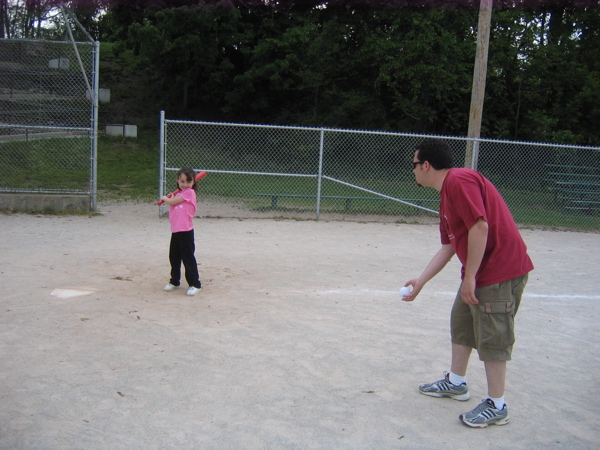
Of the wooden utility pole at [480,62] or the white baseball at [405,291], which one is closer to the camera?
the white baseball at [405,291]

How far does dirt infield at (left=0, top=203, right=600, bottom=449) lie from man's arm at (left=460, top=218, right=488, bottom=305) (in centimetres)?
86

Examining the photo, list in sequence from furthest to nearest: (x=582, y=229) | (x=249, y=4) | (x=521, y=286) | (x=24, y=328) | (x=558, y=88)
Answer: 1. (x=249, y=4)
2. (x=558, y=88)
3. (x=582, y=229)
4. (x=24, y=328)
5. (x=521, y=286)

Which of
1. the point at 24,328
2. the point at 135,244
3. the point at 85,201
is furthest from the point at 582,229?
the point at 24,328

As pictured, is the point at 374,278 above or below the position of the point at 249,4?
below

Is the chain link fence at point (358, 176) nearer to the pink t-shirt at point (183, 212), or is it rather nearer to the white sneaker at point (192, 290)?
the pink t-shirt at point (183, 212)

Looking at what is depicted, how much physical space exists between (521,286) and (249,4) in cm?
2303

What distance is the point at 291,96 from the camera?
2558cm

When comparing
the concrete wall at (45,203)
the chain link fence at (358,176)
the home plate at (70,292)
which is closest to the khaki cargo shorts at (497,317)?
the home plate at (70,292)

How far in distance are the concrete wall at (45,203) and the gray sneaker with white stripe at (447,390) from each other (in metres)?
8.88

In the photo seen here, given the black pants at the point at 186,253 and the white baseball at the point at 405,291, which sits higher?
the white baseball at the point at 405,291

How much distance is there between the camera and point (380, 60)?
68.4 feet

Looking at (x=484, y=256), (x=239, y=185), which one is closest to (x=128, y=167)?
(x=239, y=185)

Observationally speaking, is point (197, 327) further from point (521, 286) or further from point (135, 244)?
point (135, 244)

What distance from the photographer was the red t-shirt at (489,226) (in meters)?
3.38
